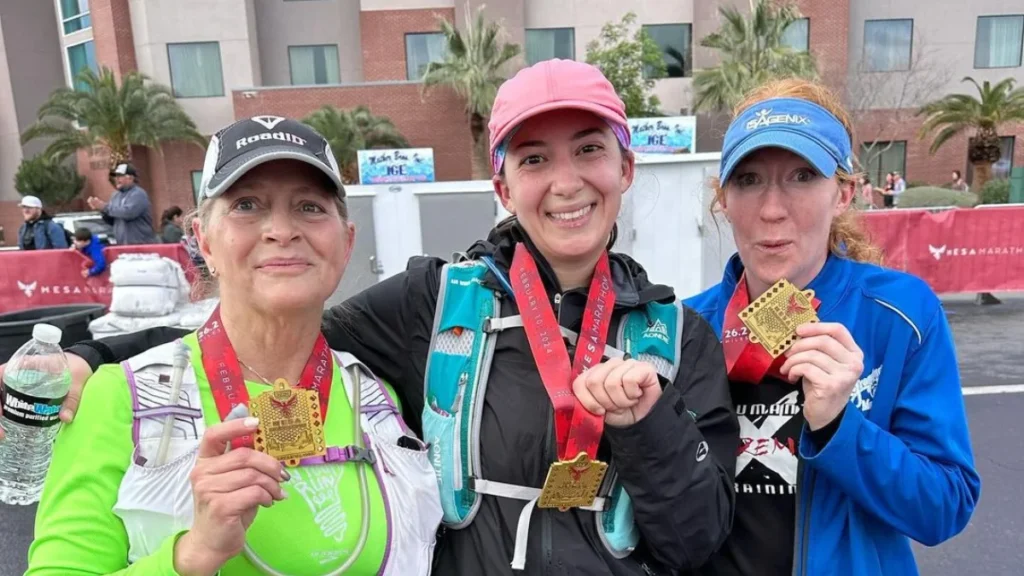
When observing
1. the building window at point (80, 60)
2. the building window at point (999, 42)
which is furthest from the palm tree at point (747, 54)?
the building window at point (80, 60)

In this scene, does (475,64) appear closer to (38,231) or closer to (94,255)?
(38,231)

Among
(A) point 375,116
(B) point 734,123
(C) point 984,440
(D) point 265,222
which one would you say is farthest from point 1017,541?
(A) point 375,116

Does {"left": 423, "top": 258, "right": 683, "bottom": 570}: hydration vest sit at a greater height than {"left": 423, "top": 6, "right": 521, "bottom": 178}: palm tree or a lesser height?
lesser

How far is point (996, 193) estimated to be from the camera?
2367 cm

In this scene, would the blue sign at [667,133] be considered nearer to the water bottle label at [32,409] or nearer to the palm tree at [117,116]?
the water bottle label at [32,409]

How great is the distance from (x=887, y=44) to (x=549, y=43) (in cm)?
1707

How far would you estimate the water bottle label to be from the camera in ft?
4.84

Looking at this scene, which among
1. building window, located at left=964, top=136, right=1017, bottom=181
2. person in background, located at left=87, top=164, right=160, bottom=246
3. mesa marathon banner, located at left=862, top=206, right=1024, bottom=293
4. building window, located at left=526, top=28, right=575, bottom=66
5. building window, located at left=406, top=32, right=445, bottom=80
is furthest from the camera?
building window, located at left=406, top=32, right=445, bottom=80

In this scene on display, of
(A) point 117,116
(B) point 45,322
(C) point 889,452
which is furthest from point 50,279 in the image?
(A) point 117,116

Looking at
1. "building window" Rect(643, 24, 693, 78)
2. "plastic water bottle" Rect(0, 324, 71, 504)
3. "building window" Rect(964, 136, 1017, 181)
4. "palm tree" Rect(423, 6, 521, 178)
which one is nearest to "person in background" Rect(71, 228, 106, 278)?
"plastic water bottle" Rect(0, 324, 71, 504)

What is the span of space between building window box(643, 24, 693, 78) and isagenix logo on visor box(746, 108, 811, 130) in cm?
3229

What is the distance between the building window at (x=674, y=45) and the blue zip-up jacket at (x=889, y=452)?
3253 centimetres

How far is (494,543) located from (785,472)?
89 centimetres

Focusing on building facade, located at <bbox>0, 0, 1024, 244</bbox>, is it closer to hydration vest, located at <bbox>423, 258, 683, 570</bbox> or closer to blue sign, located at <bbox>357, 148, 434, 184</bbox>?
blue sign, located at <bbox>357, 148, 434, 184</bbox>
